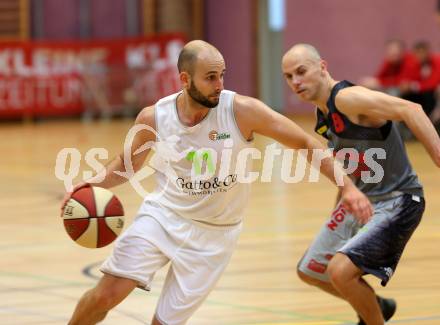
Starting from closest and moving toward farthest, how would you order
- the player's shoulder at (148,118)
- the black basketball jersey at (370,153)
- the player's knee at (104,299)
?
the player's knee at (104,299)
the player's shoulder at (148,118)
the black basketball jersey at (370,153)

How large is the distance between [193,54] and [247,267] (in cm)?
318

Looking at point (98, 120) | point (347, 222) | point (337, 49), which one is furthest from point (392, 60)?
point (347, 222)

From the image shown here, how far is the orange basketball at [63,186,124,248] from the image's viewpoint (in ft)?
16.6

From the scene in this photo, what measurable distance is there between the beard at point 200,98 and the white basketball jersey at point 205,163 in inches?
3.5

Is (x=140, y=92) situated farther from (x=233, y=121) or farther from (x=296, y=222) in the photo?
(x=233, y=121)

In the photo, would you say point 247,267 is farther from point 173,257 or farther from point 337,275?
point 173,257

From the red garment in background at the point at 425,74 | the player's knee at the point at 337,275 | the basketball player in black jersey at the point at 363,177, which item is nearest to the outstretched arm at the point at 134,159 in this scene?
the basketball player in black jersey at the point at 363,177

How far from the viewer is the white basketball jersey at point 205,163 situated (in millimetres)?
5059

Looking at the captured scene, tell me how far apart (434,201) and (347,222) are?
5.70 metres

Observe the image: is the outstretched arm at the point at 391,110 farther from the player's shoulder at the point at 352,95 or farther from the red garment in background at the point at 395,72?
the red garment in background at the point at 395,72

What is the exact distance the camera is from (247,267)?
785 cm

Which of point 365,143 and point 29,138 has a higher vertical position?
point 365,143

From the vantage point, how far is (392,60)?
57.2 feet

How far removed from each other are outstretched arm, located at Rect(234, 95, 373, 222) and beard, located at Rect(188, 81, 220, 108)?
13 centimetres
